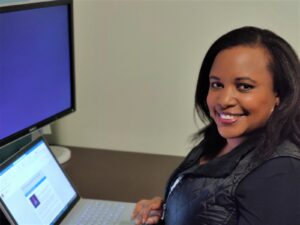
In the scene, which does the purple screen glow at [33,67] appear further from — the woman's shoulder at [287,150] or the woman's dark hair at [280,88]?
the woman's shoulder at [287,150]

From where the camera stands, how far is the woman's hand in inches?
53.6

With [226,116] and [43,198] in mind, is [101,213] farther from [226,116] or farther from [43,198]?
[226,116]

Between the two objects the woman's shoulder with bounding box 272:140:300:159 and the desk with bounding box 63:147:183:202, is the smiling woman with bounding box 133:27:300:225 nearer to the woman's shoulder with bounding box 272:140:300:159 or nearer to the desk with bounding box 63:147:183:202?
the woman's shoulder with bounding box 272:140:300:159

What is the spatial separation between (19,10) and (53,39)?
0.21m

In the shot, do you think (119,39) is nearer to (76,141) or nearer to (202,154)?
(76,141)

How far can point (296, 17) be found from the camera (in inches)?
67.2

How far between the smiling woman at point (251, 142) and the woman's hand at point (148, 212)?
18 centimetres

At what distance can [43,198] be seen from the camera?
1312 millimetres

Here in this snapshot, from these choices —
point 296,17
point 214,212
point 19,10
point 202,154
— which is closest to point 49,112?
point 19,10

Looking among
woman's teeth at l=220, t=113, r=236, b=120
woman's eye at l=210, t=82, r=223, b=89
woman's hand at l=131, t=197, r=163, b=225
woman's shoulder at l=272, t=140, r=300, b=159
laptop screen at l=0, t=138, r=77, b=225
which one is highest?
woman's eye at l=210, t=82, r=223, b=89

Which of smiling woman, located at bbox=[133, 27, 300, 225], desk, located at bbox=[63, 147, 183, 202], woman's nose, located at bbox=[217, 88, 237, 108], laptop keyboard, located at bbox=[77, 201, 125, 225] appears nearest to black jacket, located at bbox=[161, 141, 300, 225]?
smiling woman, located at bbox=[133, 27, 300, 225]

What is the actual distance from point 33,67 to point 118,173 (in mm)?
508

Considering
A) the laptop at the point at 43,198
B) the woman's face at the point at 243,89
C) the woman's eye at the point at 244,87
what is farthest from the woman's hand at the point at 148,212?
the woman's eye at the point at 244,87

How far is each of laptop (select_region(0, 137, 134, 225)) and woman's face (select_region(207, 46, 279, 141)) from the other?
46 centimetres
